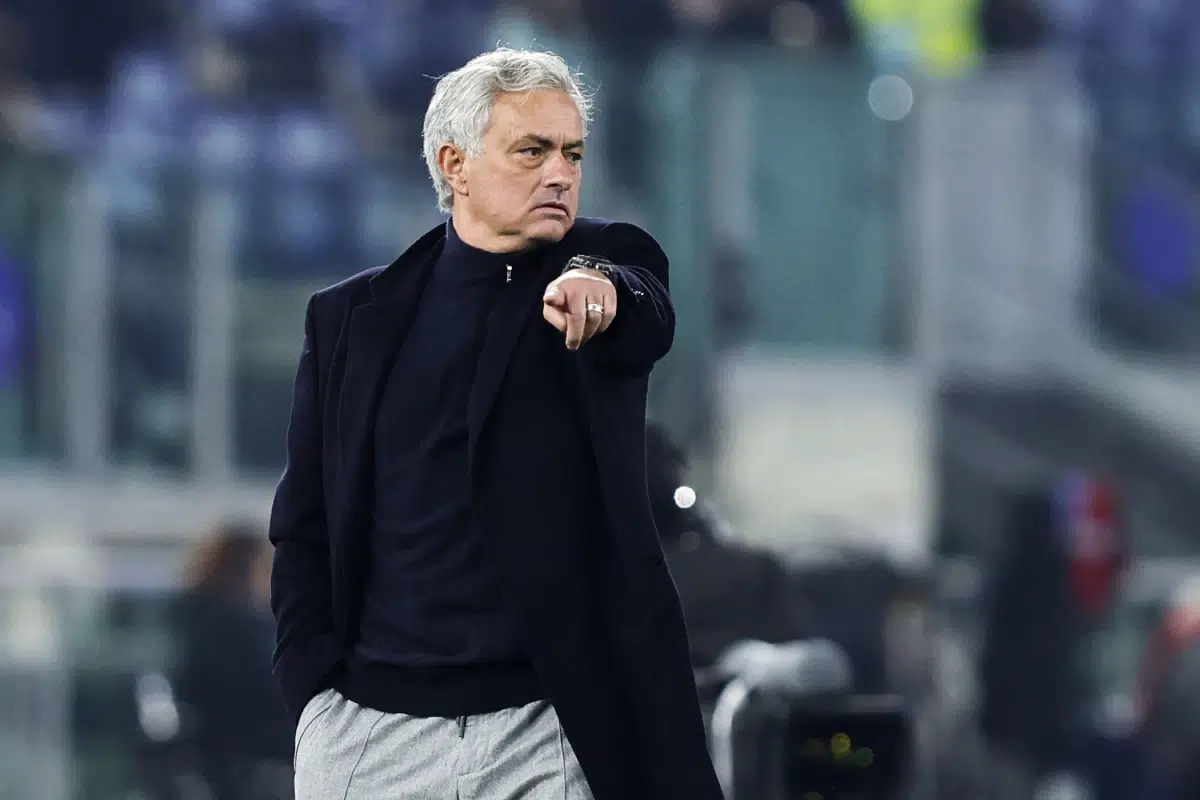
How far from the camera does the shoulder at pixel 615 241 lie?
2.17 metres

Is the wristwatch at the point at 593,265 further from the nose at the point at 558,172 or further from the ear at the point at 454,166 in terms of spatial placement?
the ear at the point at 454,166

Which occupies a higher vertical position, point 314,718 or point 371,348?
point 371,348

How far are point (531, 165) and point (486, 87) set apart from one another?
0.09m

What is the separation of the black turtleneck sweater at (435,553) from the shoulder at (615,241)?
0.06 m

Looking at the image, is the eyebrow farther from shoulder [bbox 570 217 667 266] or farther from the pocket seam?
the pocket seam

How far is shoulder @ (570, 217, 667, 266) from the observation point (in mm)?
2168

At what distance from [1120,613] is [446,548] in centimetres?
771

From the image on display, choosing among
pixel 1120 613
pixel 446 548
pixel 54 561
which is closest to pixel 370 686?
pixel 446 548

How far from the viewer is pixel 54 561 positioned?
8555 mm

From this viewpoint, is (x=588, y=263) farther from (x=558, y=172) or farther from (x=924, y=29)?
(x=924, y=29)

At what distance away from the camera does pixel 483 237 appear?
7.18 feet

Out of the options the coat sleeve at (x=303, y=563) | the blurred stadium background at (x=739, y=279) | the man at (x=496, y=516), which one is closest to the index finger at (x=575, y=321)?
the man at (x=496, y=516)

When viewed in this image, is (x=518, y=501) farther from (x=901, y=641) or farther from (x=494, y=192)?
(x=901, y=641)

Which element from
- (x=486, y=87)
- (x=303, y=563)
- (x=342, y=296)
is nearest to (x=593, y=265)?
(x=486, y=87)
